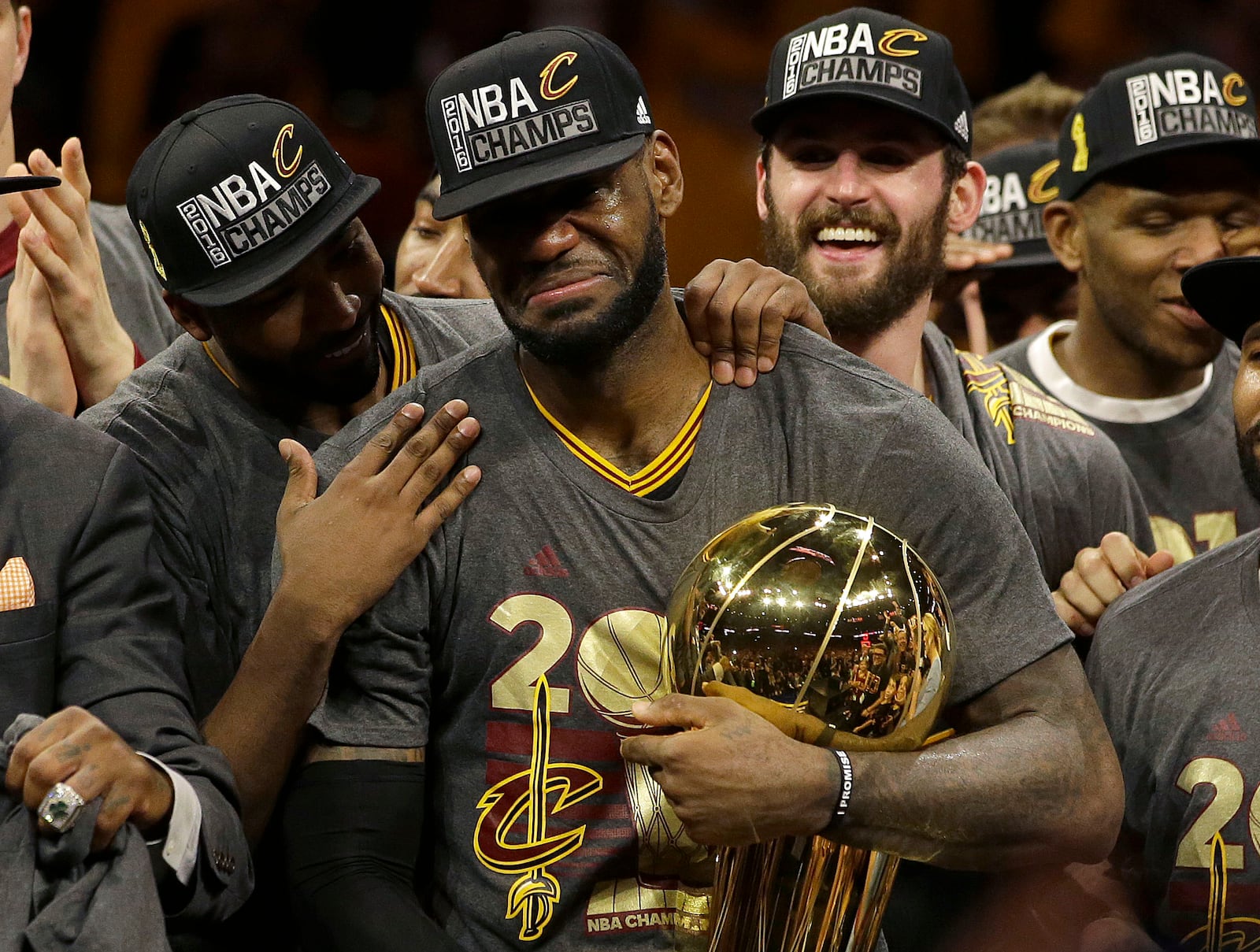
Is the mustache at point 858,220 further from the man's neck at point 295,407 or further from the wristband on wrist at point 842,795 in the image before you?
the wristband on wrist at point 842,795

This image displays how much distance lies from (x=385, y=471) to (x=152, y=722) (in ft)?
1.56

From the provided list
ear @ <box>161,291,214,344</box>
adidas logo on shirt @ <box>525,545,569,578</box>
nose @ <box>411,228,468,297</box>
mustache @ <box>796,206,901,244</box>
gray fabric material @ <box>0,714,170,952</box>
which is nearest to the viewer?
gray fabric material @ <box>0,714,170,952</box>

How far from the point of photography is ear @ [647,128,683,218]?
102 inches

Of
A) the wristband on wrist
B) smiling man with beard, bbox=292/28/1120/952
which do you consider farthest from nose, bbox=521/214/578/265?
the wristband on wrist

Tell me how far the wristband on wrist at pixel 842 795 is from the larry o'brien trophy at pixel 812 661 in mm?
16

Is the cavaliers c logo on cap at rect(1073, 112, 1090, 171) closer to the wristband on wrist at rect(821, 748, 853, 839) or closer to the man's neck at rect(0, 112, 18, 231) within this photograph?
the wristband on wrist at rect(821, 748, 853, 839)

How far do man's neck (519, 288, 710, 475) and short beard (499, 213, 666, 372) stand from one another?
0.07 feet

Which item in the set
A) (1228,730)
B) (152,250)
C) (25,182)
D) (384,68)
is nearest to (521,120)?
(25,182)

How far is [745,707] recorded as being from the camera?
204 centimetres

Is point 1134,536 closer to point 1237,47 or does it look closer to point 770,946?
point 770,946

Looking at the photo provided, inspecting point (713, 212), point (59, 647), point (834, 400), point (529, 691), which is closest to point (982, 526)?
point (834, 400)

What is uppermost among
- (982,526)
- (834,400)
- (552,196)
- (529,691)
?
(552,196)

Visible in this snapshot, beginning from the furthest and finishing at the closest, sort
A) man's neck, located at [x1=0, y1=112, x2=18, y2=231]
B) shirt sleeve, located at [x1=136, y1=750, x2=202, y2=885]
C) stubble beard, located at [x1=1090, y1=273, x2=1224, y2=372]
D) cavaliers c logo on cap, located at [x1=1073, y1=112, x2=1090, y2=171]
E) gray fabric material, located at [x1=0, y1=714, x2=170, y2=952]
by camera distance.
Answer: cavaliers c logo on cap, located at [x1=1073, y1=112, x2=1090, y2=171]
stubble beard, located at [x1=1090, y1=273, x2=1224, y2=372]
man's neck, located at [x1=0, y1=112, x2=18, y2=231]
shirt sleeve, located at [x1=136, y1=750, x2=202, y2=885]
gray fabric material, located at [x1=0, y1=714, x2=170, y2=952]

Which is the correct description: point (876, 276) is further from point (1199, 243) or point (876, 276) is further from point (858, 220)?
point (1199, 243)
